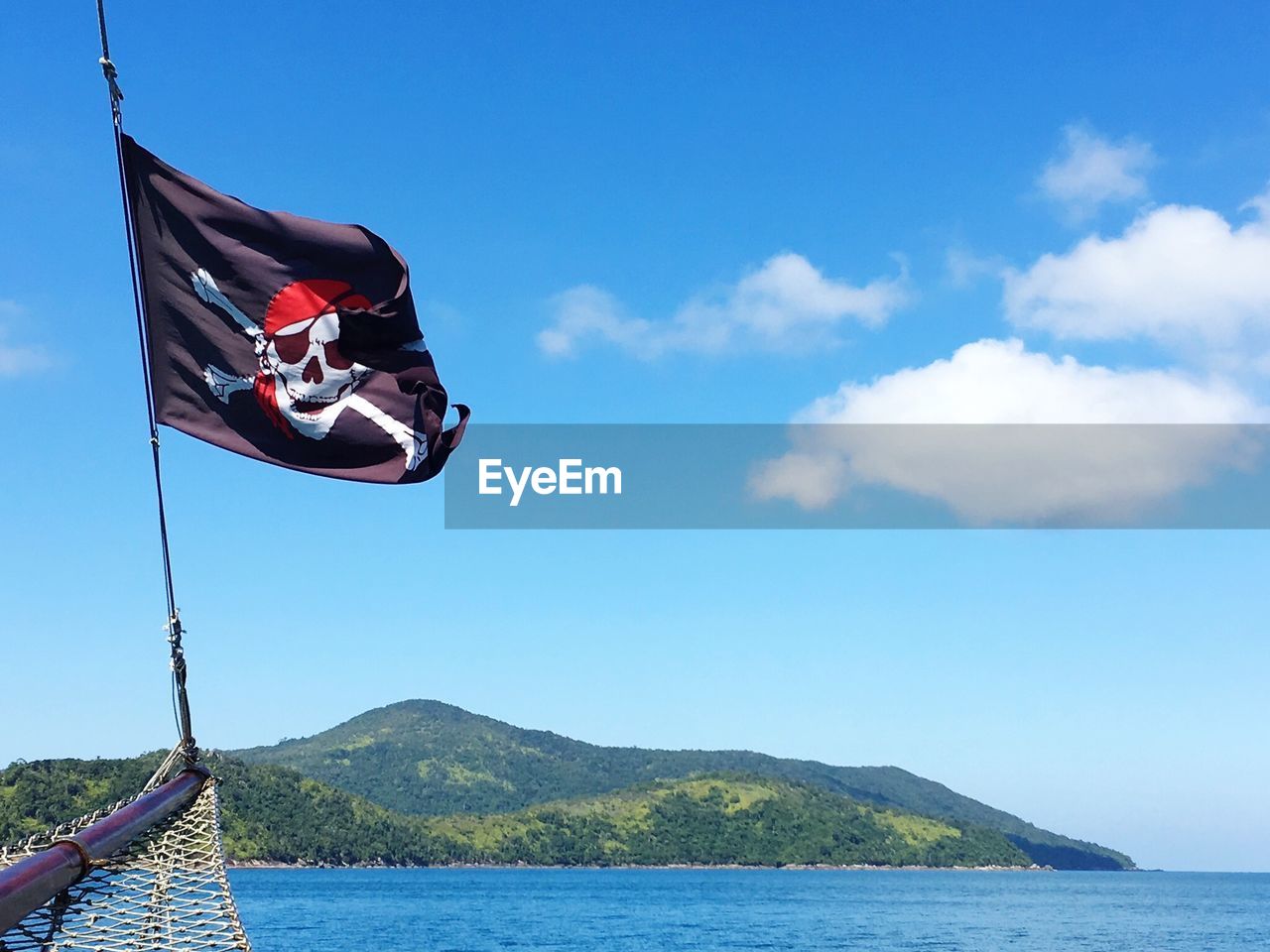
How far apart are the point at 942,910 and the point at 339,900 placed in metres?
59.7

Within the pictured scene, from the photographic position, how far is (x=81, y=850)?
6.55 m

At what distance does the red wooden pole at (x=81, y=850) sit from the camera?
5582 millimetres

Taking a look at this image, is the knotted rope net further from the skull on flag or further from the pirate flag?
the skull on flag

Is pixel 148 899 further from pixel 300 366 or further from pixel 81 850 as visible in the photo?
pixel 300 366

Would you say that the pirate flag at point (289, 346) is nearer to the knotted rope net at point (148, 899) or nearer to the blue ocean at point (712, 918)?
the knotted rope net at point (148, 899)

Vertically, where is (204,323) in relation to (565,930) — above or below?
above

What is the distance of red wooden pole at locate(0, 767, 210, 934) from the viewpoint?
558 cm

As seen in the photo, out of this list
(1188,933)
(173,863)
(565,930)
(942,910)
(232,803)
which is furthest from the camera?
(232,803)

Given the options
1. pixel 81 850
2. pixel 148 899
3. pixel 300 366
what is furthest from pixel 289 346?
pixel 148 899

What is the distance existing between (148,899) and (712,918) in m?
110

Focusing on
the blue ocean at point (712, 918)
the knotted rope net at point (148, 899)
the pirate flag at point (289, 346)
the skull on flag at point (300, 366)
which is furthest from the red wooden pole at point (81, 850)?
the blue ocean at point (712, 918)

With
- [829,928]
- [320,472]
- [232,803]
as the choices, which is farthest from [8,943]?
[232,803]

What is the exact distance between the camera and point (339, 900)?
131m

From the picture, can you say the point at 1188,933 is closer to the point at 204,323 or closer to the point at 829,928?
the point at 829,928
